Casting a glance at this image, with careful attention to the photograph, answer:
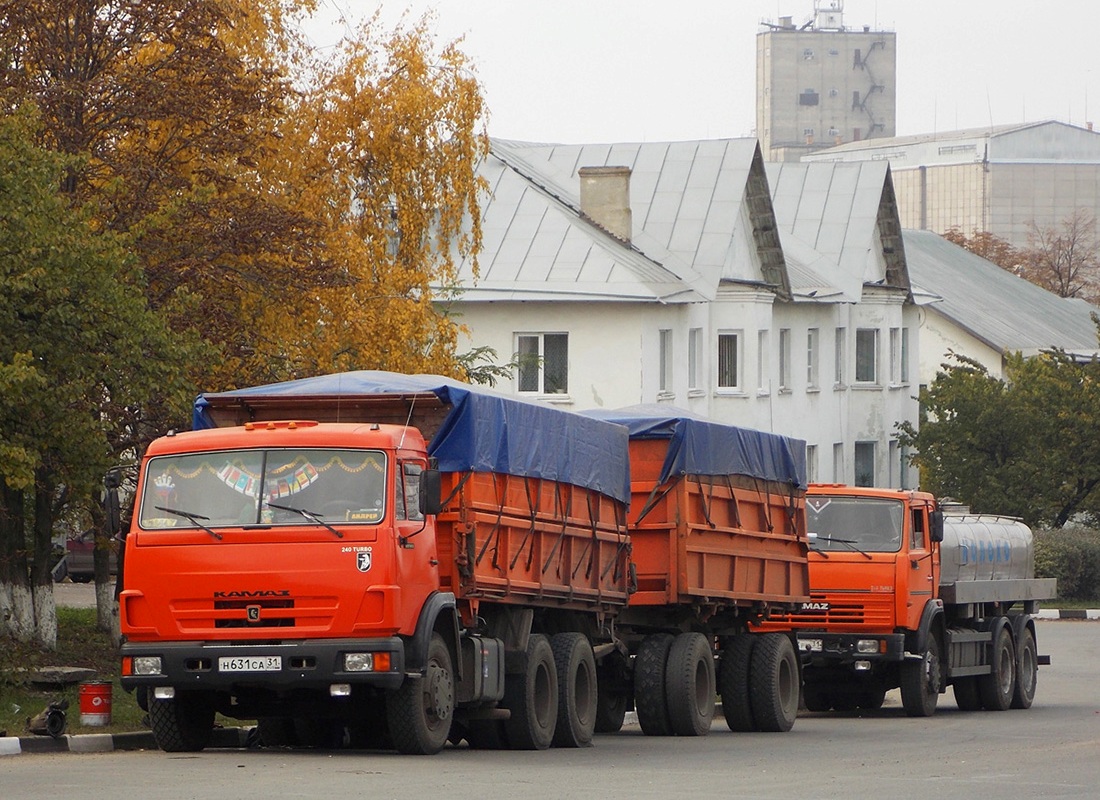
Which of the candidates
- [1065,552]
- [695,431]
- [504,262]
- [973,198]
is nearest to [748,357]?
[504,262]

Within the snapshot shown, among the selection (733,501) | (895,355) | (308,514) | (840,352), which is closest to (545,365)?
(840,352)

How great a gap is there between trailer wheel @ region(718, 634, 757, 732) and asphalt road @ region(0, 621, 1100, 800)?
0.76 m

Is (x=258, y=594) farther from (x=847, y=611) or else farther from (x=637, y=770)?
(x=847, y=611)

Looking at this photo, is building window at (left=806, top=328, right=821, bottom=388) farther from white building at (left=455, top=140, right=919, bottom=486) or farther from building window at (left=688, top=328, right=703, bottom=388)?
building window at (left=688, top=328, right=703, bottom=388)

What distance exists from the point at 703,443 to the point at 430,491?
225 inches

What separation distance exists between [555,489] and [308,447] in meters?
3.11

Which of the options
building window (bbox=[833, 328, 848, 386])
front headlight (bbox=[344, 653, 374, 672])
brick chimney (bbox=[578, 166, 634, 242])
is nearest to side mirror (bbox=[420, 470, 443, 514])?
front headlight (bbox=[344, 653, 374, 672])

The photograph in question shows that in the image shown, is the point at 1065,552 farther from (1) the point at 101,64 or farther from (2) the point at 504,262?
(1) the point at 101,64

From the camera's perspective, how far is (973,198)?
164875 millimetres

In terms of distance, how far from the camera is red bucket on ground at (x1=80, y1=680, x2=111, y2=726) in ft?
56.2

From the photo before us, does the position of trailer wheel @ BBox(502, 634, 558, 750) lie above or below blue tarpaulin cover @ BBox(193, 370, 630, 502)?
below

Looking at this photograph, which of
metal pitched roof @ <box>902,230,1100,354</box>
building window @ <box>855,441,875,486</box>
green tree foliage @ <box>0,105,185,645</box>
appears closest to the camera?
green tree foliage @ <box>0,105,185,645</box>

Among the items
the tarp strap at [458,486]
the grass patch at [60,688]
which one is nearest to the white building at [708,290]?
the grass patch at [60,688]

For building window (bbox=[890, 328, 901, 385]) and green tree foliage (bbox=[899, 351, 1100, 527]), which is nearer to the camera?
green tree foliage (bbox=[899, 351, 1100, 527])
